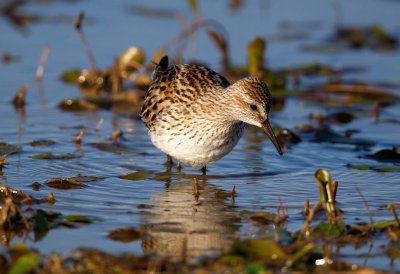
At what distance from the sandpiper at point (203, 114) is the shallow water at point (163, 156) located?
1.41 ft

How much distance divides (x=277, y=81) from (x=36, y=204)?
251 inches

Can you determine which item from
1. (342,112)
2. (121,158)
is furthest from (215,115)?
(342,112)

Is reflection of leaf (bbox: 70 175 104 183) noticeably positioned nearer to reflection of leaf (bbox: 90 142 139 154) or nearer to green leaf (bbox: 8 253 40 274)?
reflection of leaf (bbox: 90 142 139 154)

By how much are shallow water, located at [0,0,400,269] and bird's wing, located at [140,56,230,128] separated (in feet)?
2.27

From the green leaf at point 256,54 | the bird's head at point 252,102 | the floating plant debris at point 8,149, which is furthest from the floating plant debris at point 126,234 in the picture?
the green leaf at point 256,54

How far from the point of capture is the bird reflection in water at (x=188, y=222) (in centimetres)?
698

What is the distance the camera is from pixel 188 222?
25.4ft

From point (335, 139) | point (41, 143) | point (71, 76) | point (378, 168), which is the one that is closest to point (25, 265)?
point (41, 143)

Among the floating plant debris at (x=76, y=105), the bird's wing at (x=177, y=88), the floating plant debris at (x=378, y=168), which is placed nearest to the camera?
the bird's wing at (x=177, y=88)

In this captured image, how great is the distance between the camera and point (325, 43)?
16203 millimetres

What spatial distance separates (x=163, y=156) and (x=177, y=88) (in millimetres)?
1169

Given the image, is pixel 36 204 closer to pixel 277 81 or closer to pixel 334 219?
pixel 334 219

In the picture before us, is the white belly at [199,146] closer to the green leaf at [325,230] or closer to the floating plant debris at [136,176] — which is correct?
the floating plant debris at [136,176]

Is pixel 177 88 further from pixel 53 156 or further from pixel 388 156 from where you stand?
pixel 388 156
